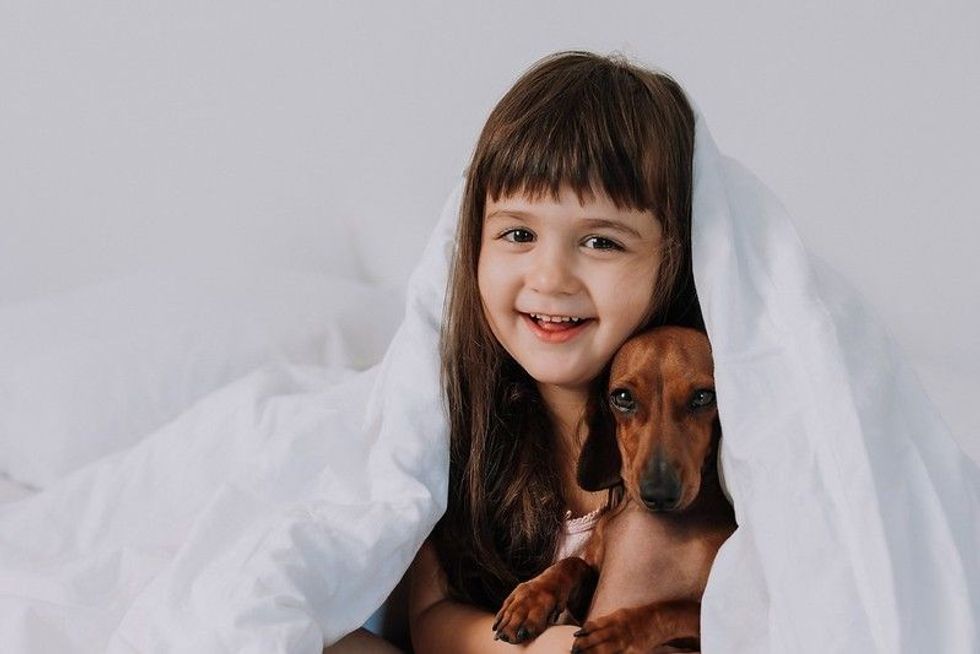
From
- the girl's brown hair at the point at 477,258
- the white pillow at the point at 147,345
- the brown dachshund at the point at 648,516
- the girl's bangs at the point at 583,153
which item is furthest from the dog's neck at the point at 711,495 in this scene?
the white pillow at the point at 147,345

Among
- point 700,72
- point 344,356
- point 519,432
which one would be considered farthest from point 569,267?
point 700,72

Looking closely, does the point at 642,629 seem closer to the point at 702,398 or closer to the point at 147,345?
the point at 702,398

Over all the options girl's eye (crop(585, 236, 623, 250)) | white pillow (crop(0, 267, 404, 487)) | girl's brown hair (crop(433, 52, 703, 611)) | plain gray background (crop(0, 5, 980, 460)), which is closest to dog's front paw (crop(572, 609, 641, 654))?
girl's brown hair (crop(433, 52, 703, 611))

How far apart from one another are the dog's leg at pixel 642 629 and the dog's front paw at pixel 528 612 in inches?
2.1

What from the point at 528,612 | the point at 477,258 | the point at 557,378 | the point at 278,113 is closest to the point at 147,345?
the point at 278,113

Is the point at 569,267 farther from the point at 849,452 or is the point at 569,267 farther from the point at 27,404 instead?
the point at 27,404

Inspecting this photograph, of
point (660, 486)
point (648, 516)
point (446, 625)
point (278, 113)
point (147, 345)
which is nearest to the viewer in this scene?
point (660, 486)

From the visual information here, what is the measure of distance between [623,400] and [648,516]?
0.11m

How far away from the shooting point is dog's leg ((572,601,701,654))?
1.16m

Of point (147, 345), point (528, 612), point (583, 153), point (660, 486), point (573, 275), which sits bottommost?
point (147, 345)

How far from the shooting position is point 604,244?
1.32 metres

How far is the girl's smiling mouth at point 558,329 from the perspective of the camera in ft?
4.34

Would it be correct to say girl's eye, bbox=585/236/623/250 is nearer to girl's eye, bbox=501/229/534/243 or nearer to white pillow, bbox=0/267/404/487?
girl's eye, bbox=501/229/534/243

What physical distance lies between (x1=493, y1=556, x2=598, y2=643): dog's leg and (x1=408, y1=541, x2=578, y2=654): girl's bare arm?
22 mm
